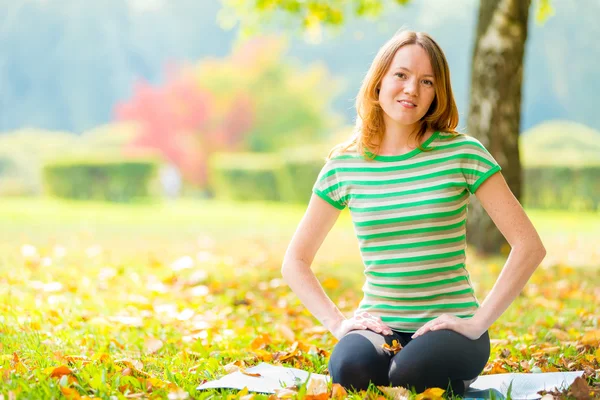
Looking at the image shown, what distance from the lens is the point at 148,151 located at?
29438mm

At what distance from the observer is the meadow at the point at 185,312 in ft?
8.63

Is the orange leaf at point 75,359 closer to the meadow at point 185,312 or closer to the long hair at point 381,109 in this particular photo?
the meadow at point 185,312

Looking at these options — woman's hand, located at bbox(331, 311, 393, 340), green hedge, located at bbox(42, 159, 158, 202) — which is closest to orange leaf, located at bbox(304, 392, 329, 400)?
woman's hand, located at bbox(331, 311, 393, 340)

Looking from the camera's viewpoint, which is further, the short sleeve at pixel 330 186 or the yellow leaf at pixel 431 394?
the short sleeve at pixel 330 186

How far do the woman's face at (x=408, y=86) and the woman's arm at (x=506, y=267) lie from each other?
1.14 ft

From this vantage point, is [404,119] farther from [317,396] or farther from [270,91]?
[270,91]

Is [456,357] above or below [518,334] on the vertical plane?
above

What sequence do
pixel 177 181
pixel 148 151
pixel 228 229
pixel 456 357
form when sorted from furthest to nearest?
1. pixel 177 181
2. pixel 148 151
3. pixel 228 229
4. pixel 456 357

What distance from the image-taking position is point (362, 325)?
238 centimetres

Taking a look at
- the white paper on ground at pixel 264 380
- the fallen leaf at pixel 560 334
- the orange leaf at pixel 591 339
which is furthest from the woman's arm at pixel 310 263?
the fallen leaf at pixel 560 334

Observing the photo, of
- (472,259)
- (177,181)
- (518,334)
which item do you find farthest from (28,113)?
(518,334)

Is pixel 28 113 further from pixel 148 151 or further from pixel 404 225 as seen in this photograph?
pixel 404 225

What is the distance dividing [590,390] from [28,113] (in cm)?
4320

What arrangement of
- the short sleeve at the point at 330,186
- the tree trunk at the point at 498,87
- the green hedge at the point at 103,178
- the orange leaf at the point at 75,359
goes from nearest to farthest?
the short sleeve at the point at 330,186
the orange leaf at the point at 75,359
the tree trunk at the point at 498,87
the green hedge at the point at 103,178
